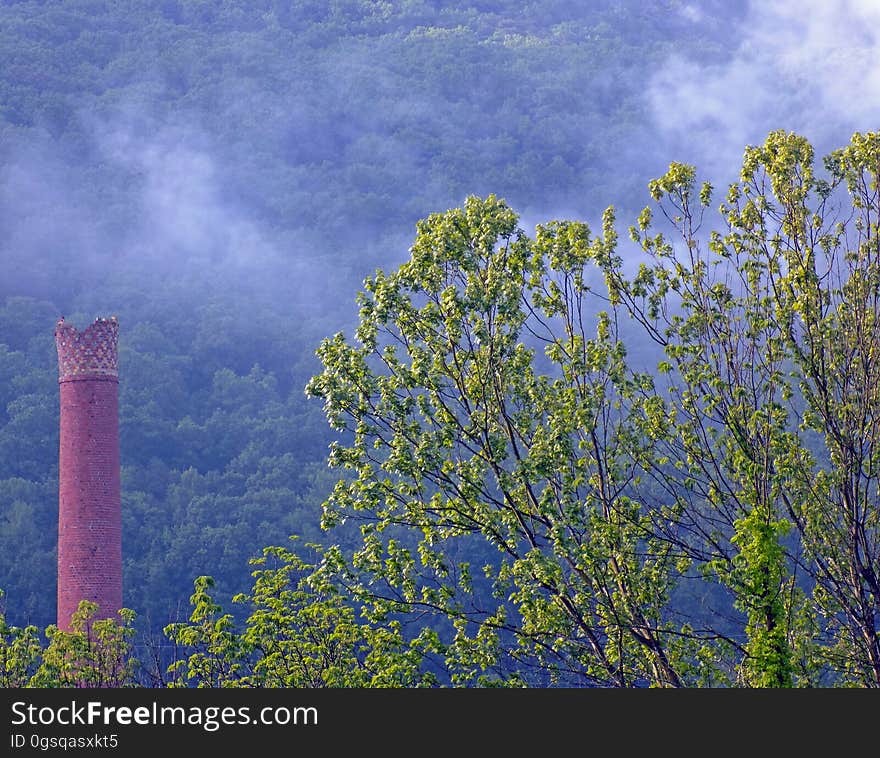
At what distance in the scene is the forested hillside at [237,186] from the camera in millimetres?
67812

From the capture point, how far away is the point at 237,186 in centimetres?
12019

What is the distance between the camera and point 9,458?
67.7 meters

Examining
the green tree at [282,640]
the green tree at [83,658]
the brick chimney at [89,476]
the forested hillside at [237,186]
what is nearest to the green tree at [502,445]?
the green tree at [282,640]

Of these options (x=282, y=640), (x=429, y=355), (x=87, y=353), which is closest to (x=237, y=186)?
(x=87, y=353)

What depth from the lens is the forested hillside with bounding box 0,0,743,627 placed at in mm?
67812

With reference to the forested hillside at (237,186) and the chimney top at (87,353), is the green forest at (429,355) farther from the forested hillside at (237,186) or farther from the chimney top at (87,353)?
the chimney top at (87,353)

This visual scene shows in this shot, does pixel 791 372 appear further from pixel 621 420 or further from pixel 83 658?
pixel 83 658

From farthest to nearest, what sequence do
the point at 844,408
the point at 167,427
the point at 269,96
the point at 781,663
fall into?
the point at 269,96 → the point at 167,427 → the point at 844,408 → the point at 781,663

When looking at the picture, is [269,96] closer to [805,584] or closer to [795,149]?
[805,584]

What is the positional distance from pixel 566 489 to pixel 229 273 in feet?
300

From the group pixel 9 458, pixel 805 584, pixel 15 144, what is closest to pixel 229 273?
pixel 15 144

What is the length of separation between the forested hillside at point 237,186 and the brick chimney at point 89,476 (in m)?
20.0

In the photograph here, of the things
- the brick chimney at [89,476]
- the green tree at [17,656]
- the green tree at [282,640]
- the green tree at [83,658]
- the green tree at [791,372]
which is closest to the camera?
the green tree at [791,372]

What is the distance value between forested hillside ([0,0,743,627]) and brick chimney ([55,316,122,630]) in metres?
20.0
